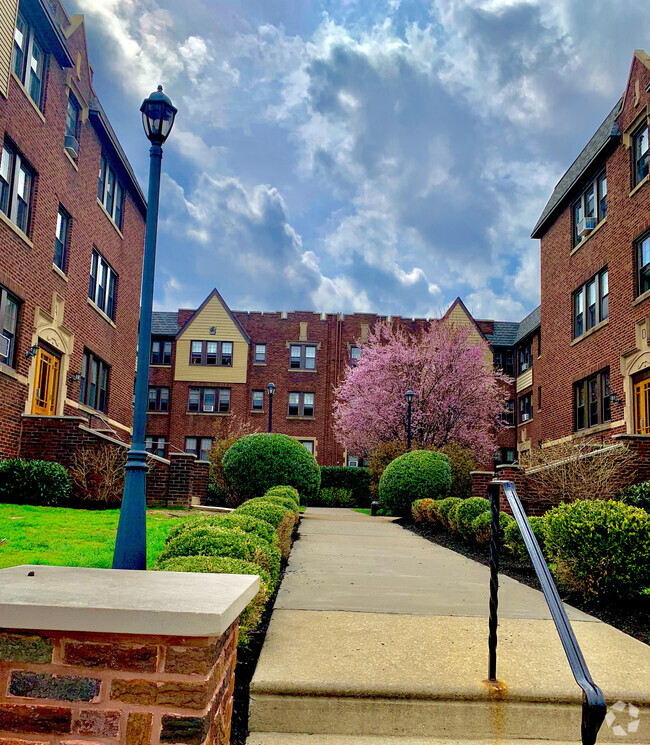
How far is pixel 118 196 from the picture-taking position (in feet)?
76.9

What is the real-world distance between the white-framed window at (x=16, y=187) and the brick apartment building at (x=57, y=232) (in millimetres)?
26

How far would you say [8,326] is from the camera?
1531 cm

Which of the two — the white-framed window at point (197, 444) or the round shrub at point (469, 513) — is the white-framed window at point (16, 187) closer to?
the round shrub at point (469, 513)

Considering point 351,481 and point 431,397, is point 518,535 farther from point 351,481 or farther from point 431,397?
point 351,481

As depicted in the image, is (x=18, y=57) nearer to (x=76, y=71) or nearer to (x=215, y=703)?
(x=76, y=71)

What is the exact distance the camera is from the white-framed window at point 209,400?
120ft

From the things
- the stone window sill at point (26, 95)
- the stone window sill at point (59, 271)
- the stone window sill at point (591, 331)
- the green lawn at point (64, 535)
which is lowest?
the green lawn at point (64, 535)

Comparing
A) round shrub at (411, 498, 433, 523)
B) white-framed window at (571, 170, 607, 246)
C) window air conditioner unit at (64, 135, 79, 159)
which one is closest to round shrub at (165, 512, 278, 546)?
round shrub at (411, 498, 433, 523)

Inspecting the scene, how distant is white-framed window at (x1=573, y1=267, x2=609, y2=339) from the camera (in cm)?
2011

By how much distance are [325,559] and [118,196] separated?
727 inches

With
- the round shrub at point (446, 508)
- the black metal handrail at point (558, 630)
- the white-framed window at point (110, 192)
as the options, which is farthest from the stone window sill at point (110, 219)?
the black metal handrail at point (558, 630)

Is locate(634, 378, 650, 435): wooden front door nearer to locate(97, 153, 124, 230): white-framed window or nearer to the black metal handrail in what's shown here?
the black metal handrail

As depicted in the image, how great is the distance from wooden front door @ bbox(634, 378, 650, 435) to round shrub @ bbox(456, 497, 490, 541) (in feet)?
26.9

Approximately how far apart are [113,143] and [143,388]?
18.5 m
